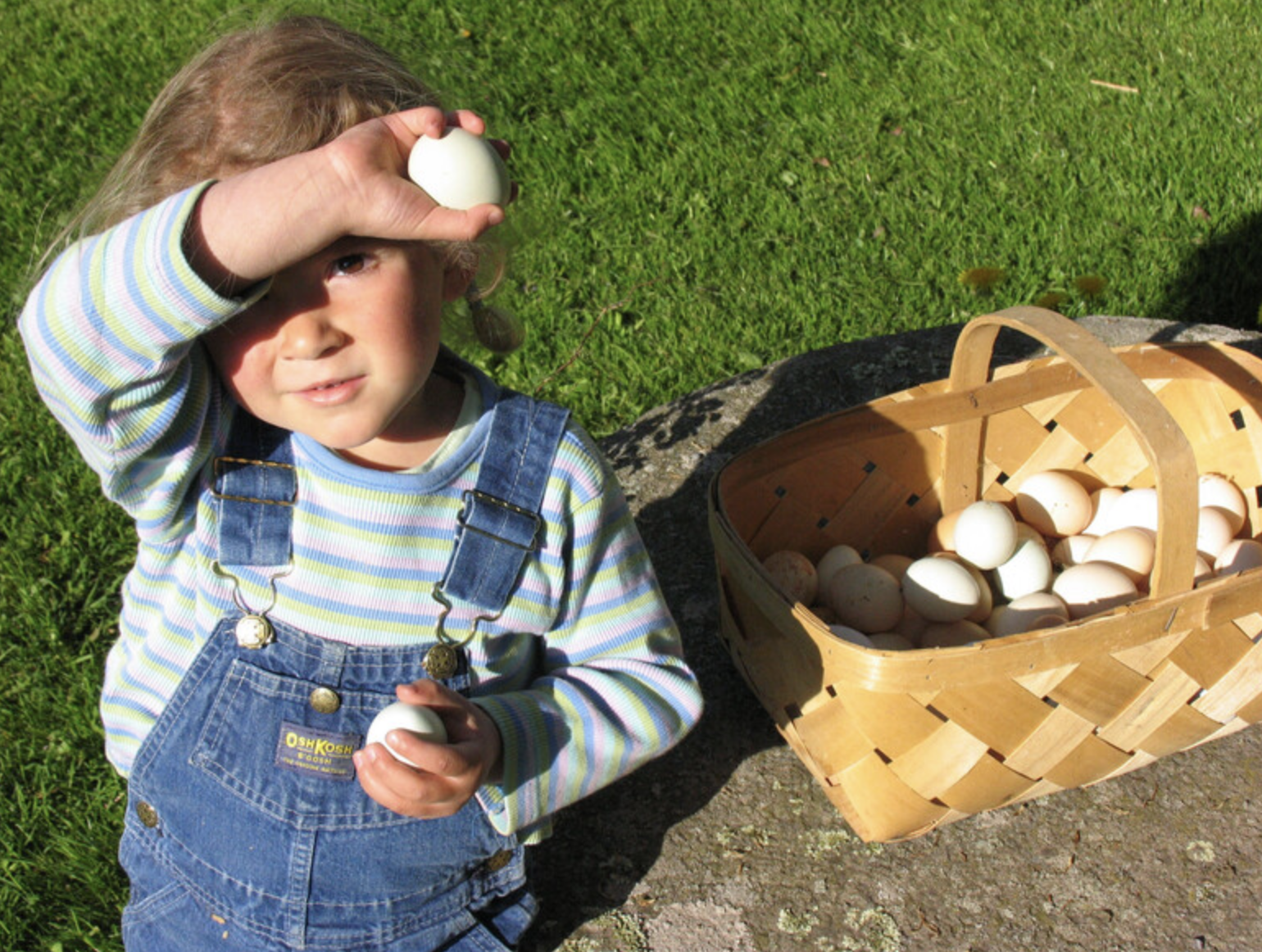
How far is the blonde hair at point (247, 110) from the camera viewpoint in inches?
60.7

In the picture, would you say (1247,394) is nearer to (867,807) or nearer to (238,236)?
(867,807)

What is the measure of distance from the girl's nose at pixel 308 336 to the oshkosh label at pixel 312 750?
0.52 meters

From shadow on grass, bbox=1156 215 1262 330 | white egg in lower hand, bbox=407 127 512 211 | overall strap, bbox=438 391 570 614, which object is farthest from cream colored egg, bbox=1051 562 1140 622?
shadow on grass, bbox=1156 215 1262 330

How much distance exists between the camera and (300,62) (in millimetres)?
1603

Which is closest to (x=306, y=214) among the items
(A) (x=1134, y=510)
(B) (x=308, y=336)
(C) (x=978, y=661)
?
(B) (x=308, y=336)

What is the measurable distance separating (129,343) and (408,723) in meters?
0.55

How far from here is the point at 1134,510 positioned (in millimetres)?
2467

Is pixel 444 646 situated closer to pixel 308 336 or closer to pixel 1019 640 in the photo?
pixel 308 336

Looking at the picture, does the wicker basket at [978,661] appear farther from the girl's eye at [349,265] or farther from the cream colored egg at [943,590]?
the girl's eye at [349,265]

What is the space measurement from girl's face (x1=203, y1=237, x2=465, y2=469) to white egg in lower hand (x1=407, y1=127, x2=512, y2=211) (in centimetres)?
13

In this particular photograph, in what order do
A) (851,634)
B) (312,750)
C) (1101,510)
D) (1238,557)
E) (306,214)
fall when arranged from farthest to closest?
(1101,510), (1238,557), (851,634), (312,750), (306,214)

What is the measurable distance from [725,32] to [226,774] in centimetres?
391

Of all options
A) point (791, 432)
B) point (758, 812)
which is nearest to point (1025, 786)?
point (758, 812)

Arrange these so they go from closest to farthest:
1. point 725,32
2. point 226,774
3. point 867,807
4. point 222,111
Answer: point 222,111 < point 226,774 < point 867,807 < point 725,32
